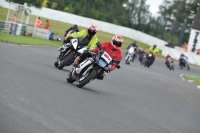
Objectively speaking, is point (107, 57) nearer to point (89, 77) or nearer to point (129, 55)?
point (89, 77)

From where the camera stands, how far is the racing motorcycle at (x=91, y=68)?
1472cm

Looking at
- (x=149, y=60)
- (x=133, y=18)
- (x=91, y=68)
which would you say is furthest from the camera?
(x=133, y=18)

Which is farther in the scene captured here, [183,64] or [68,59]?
[183,64]

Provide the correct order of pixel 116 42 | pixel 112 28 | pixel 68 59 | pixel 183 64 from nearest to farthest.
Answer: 1. pixel 116 42
2. pixel 68 59
3. pixel 183 64
4. pixel 112 28

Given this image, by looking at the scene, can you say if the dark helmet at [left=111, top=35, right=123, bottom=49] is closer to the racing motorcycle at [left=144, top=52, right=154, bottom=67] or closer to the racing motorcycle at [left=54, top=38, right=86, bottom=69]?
the racing motorcycle at [left=54, top=38, right=86, bottom=69]

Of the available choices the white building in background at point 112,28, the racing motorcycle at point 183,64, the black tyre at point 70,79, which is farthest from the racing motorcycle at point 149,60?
the black tyre at point 70,79

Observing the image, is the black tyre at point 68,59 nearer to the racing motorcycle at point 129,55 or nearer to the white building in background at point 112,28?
the racing motorcycle at point 129,55

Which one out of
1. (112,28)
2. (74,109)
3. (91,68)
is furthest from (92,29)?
(112,28)

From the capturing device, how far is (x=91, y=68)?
14922 mm

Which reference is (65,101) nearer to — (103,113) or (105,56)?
(103,113)

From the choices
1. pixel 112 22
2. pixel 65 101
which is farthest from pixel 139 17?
pixel 65 101

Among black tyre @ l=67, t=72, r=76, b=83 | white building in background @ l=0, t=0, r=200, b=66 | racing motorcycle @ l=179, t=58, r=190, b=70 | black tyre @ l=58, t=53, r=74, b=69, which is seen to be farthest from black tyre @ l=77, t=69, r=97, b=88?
white building in background @ l=0, t=0, r=200, b=66

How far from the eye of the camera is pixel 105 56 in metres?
14.8

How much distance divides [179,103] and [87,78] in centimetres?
368
